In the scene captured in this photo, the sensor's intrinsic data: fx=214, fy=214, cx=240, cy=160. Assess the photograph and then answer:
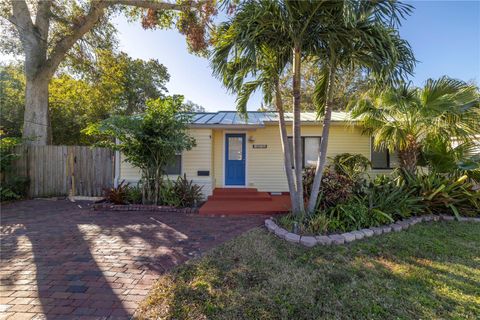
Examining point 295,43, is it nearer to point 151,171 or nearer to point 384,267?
point 384,267

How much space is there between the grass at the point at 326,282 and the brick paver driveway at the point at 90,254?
48cm

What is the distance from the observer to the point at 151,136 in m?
6.45

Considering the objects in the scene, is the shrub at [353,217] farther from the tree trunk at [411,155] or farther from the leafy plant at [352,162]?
the leafy plant at [352,162]

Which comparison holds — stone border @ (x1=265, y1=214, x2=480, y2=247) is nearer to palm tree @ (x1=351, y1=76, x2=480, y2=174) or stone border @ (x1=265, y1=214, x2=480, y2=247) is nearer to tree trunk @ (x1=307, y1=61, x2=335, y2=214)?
tree trunk @ (x1=307, y1=61, x2=335, y2=214)

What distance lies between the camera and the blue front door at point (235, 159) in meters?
8.80

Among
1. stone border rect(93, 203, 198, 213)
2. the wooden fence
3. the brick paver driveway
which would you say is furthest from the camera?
the wooden fence

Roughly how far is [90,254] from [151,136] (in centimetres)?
361

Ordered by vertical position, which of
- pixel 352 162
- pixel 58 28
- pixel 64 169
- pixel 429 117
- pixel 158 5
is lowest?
pixel 64 169

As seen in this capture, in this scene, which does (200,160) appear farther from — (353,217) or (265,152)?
(353,217)

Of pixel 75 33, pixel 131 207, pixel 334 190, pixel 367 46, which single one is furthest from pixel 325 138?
pixel 75 33

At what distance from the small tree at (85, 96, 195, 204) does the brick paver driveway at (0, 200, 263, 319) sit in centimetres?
126

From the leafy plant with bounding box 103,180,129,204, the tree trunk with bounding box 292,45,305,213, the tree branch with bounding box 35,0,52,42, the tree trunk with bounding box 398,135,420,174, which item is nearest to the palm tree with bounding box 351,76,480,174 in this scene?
the tree trunk with bounding box 398,135,420,174

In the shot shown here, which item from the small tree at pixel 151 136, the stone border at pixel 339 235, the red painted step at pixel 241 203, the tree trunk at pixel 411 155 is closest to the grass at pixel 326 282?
the stone border at pixel 339 235

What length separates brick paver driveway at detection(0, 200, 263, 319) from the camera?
8.07 feet
